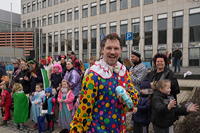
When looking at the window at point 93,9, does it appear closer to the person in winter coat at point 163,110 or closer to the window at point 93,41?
the window at point 93,41

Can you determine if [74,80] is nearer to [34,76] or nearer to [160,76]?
[34,76]

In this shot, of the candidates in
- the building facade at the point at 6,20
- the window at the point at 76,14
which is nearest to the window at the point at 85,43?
the window at the point at 76,14

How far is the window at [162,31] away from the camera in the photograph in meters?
30.1

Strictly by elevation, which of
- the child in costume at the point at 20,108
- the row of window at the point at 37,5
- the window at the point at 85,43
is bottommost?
the child in costume at the point at 20,108

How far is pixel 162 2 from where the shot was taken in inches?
1200

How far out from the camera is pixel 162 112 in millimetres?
3227

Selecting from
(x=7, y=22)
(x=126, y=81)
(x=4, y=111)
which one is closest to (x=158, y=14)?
(x=4, y=111)

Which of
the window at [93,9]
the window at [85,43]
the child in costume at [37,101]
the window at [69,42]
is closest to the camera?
the child in costume at [37,101]

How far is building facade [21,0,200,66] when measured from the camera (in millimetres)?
27859

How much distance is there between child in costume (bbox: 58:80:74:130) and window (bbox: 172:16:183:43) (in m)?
26.6

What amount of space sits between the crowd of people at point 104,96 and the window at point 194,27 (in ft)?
80.6

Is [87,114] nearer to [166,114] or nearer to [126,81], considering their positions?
[126,81]

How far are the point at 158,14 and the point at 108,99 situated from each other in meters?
31.5

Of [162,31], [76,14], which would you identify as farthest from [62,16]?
[162,31]
